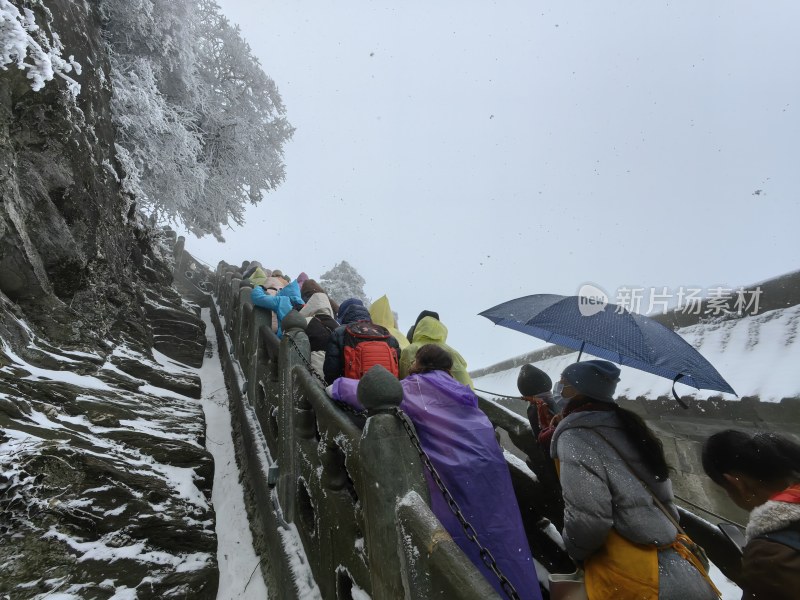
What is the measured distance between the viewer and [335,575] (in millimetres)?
2793

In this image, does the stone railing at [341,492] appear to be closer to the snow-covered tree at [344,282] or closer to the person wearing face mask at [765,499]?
the person wearing face mask at [765,499]

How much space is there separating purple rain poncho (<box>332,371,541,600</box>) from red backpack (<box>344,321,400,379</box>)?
1112mm

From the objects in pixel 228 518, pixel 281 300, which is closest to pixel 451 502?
pixel 228 518

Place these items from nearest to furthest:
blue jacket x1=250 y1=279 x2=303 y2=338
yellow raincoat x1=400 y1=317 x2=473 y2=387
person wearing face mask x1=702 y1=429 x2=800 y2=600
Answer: person wearing face mask x1=702 y1=429 x2=800 y2=600 → yellow raincoat x1=400 y1=317 x2=473 y2=387 → blue jacket x1=250 y1=279 x2=303 y2=338

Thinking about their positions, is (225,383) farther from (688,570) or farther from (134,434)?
(688,570)

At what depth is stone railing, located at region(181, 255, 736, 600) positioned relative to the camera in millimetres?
1855

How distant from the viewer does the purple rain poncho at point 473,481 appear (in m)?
2.28

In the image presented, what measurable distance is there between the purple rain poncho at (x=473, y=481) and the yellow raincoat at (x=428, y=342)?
1.19 m

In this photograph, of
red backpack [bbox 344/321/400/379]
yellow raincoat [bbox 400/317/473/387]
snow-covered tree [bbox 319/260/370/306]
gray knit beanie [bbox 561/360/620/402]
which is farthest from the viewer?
snow-covered tree [bbox 319/260/370/306]

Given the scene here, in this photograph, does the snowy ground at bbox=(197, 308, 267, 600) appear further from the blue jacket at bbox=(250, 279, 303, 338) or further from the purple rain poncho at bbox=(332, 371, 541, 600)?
the purple rain poncho at bbox=(332, 371, 541, 600)

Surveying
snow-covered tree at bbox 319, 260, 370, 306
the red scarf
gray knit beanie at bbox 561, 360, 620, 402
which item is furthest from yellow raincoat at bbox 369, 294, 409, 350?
snow-covered tree at bbox 319, 260, 370, 306

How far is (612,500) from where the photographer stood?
202 cm

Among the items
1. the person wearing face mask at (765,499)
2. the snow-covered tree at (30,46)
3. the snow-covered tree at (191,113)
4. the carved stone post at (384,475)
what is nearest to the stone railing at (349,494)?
the carved stone post at (384,475)

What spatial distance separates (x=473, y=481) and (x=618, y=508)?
0.71 m
